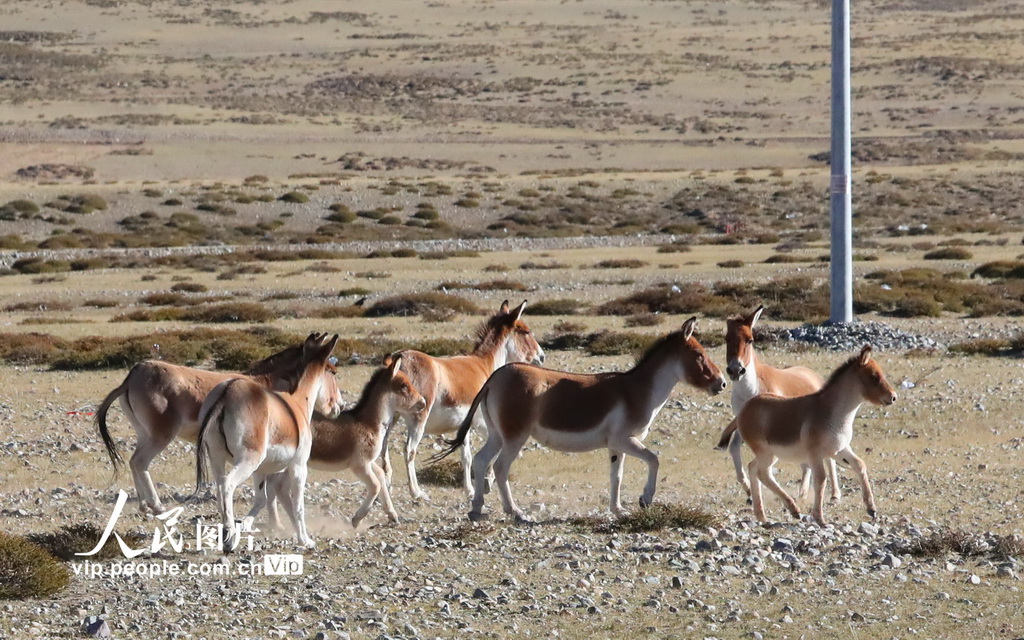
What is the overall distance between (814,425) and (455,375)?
3761 mm

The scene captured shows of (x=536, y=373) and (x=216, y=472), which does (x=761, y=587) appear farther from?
(x=216, y=472)

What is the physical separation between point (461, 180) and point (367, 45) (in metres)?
74.7

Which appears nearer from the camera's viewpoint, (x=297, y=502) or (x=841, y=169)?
(x=297, y=502)

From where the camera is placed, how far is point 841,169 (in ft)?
84.6

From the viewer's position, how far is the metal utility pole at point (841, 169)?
25578mm

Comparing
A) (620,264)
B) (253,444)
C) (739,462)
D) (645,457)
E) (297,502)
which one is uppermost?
(253,444)

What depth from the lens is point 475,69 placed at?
437 ft

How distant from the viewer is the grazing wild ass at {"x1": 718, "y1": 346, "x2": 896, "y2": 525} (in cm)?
1220

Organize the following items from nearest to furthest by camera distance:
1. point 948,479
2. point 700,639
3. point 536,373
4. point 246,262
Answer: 1. point 700,639
2. point 536,373
3. point 948,479
4. point 246,262


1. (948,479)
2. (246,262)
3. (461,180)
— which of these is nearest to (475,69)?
(461,180)

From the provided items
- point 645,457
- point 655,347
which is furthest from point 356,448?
point 655,347

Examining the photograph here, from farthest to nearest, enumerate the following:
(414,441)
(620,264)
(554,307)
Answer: (620,264) < (554,307) < (414,441)

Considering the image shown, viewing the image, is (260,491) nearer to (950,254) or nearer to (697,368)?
(697,368)

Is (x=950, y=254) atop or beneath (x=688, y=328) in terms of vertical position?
beneath
